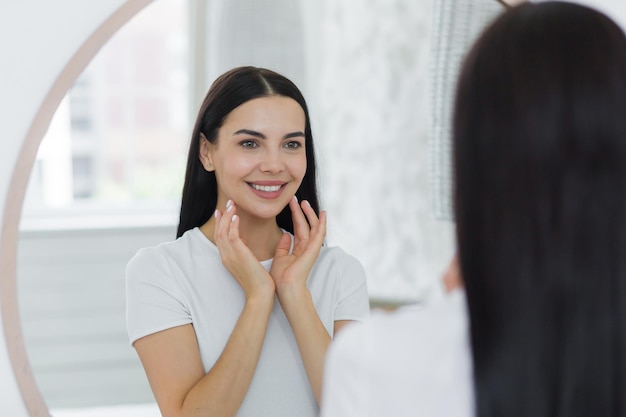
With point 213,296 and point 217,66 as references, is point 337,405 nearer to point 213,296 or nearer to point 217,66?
point 213,296

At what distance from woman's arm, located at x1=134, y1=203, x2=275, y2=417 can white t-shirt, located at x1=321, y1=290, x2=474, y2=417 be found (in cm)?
62

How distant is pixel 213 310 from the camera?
1.39 metres

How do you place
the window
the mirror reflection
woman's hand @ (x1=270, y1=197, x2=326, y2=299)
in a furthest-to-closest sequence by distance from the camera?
the window < the mirror reflection < woman's hand @ (x1=270, y1=197, x2=326, y2=299)

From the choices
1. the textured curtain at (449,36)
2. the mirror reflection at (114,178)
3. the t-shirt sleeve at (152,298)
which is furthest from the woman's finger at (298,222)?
the mirror reflection at (114,178)

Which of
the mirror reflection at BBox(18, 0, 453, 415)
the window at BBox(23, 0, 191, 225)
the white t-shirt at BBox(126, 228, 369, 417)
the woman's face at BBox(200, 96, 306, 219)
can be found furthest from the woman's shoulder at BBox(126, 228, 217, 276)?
the window at BBox(23, 0, 191, 225)

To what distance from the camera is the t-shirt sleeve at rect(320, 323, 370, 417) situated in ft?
2.15

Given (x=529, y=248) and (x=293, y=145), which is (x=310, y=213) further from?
(x=529, y=248)

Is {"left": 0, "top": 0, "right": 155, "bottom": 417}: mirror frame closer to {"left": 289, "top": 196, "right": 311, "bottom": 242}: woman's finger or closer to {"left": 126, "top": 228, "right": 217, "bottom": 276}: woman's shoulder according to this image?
{"left": 126, "top": 228, "right": 217, "bottom": 276}: woman's shoulder

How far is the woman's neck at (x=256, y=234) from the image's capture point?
4.83ft

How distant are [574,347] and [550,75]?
0.22m

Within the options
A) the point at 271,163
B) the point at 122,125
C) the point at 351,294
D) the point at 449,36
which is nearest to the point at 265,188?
the point at 271,163

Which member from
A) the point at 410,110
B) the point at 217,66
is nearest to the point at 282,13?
the point at 217,66

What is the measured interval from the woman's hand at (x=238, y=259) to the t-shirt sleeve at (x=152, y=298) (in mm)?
103

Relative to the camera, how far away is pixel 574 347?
24.8 inches
